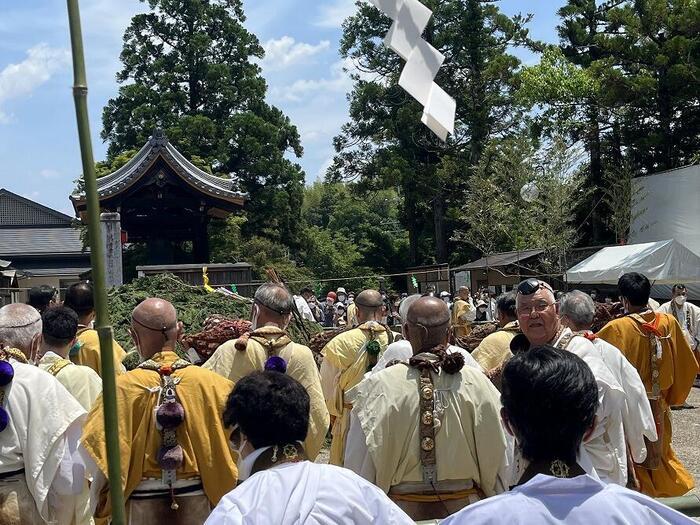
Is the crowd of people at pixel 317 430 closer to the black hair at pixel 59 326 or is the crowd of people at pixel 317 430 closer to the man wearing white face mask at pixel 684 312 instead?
the black hair at pixel 59 326

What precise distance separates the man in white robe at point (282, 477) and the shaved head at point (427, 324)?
1.20 m

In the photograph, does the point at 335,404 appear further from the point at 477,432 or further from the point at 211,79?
the point at 211,79

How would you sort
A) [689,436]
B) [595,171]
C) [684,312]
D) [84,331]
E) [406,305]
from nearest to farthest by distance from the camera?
1. [406,305]
2. [84,331]
3. [689,436]
4. [684,312]
5. [595,171]

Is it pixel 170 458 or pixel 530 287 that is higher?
pixel 530 287

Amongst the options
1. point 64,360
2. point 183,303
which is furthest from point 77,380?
point 183,303

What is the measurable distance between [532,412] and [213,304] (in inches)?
317

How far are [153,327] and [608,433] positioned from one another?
6.88ft

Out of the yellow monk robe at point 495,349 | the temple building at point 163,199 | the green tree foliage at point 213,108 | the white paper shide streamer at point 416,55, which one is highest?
the green tree foliage at point 213,108

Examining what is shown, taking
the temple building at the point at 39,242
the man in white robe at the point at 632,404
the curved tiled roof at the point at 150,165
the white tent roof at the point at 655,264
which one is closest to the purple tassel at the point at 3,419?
the man in white robe at the point at 632,404

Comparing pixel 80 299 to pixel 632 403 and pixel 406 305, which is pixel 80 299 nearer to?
pixel 406 305

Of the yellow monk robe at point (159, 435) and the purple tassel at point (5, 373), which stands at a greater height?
the purple tassel at point (5, 373)

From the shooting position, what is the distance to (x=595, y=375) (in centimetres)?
368

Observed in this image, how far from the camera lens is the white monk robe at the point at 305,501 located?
2016 mm

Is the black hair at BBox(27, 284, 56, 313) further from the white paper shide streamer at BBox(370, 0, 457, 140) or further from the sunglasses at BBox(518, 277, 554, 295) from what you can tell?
the white paper shide streamer at BBox(370, 0, 457, 140)
